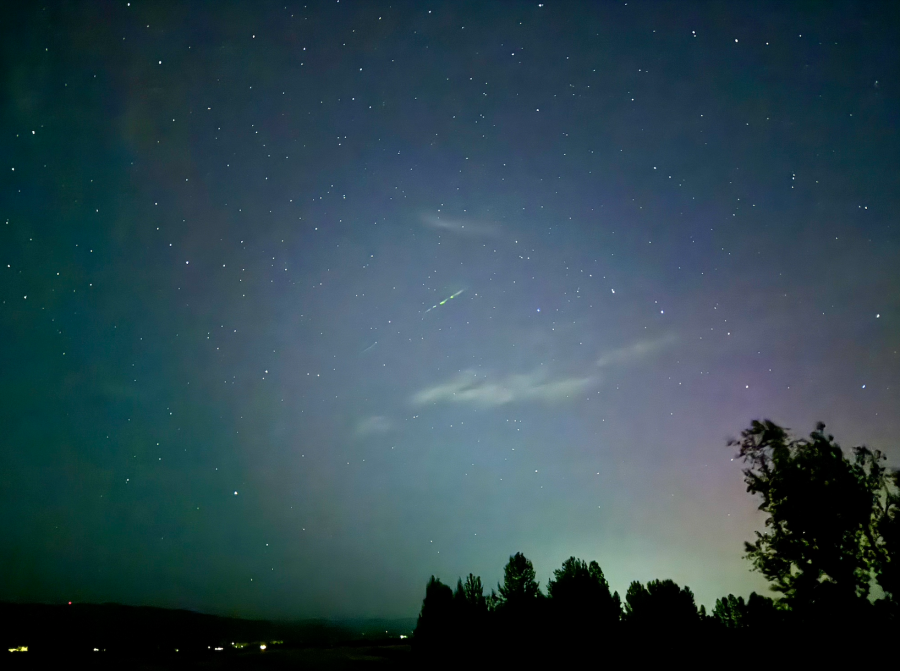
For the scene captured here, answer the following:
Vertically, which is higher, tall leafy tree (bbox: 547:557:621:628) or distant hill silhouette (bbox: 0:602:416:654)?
tall leafy tree (bbox: 547:557:621:628)

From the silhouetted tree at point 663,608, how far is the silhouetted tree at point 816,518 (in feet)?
17.8

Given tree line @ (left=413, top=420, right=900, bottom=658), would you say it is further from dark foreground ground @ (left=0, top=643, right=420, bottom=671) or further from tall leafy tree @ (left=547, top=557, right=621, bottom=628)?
dark foreground ground @ (left=0, top=643, right=420, bottom=671)

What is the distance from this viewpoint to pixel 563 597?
31719 mm

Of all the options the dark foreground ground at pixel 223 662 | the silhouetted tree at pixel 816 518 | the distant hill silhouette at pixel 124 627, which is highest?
the silhouetted tree at pixel 816 518

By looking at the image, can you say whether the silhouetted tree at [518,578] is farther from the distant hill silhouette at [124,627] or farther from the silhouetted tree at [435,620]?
the distant hill silhouette at [124,627]

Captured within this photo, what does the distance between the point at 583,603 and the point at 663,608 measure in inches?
180

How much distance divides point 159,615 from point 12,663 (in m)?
153

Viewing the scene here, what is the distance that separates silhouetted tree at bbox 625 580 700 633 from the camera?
2970 cm

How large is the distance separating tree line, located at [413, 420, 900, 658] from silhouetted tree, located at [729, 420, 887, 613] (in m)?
0.05

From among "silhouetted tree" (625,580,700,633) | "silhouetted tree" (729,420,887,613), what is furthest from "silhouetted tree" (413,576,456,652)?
"silhouetted tree" (729,420,887,613)

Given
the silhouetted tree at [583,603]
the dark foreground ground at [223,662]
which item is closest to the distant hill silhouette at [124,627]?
the dark foreground ground at [223,662]

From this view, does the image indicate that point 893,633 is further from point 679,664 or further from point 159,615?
point 159,615

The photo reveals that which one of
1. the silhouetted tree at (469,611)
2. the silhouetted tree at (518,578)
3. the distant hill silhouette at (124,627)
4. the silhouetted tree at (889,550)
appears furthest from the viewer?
the distant hill silhouette at (124,627)

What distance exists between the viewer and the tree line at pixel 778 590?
23422 millimetres
